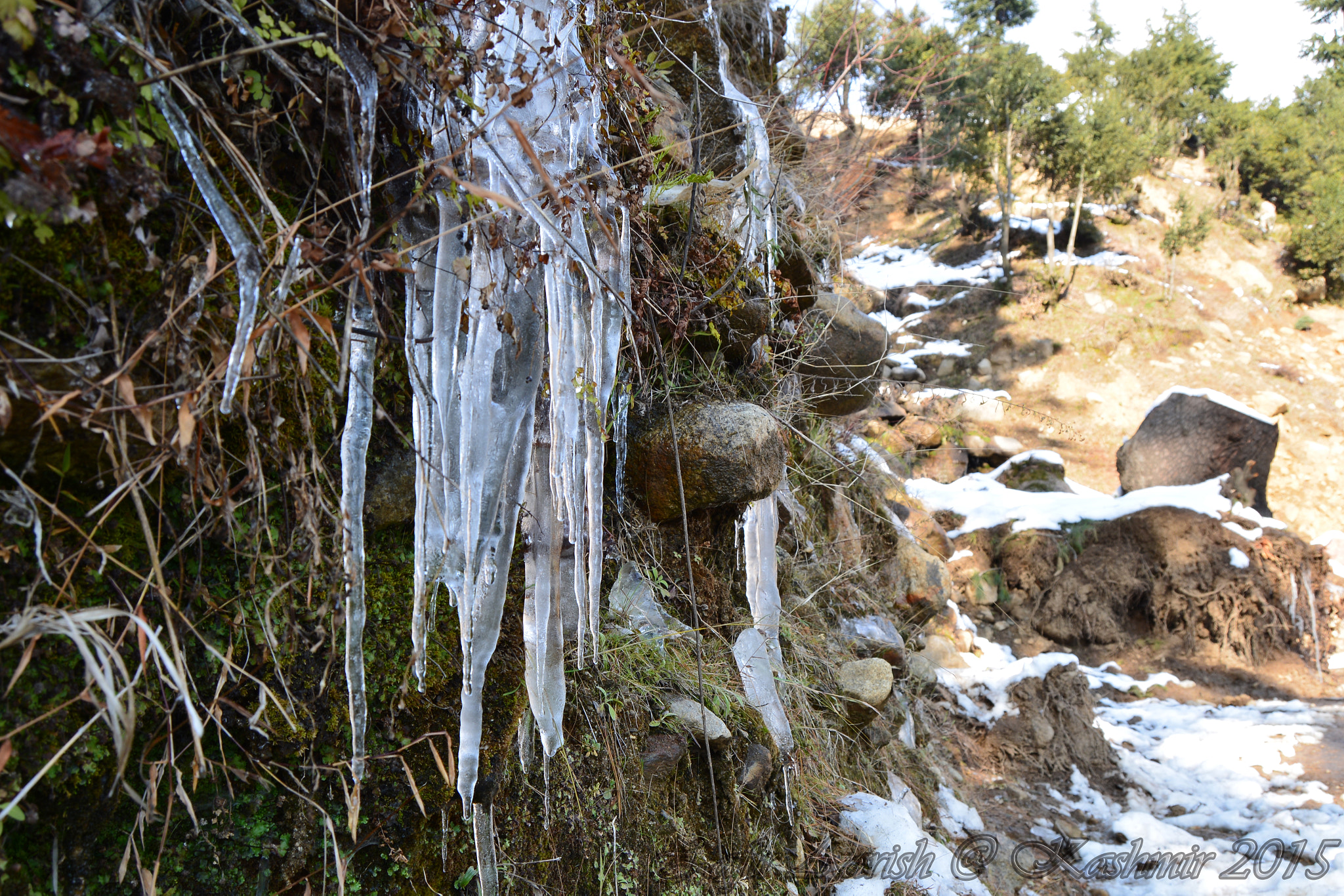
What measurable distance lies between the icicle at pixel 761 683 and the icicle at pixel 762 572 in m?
0.04

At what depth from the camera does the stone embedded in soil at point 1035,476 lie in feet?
28.2

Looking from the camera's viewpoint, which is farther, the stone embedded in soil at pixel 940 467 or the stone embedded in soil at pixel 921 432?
the stone embedded in soil at pixel 940 467

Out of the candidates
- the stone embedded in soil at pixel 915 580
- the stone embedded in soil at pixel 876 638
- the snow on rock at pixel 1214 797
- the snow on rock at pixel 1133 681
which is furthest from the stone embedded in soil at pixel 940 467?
the stone embedded in soil at pixel 876 638

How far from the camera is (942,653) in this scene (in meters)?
5.40

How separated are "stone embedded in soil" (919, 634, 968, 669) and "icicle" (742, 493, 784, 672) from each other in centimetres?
308

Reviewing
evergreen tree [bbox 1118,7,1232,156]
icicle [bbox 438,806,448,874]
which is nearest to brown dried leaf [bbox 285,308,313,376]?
icicle [bbox 438,806,448,874]

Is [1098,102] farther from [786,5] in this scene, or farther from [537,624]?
[537,624]

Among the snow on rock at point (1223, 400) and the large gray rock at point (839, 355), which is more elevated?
the large gray rock at point (839, 355)

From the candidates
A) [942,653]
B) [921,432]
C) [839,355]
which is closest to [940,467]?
[921,432]

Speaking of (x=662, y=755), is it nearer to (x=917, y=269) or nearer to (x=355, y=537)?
(x=355, y=537)

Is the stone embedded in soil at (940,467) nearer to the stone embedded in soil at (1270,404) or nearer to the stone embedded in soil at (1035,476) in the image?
the stone embedded in soil at (1035,476)

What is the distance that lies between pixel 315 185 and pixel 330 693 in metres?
0.91

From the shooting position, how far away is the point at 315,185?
1278 millimetres

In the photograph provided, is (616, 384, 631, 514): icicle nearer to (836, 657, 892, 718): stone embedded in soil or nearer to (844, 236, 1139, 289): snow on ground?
(836, 657, 892, 718): stone embedded in soil
